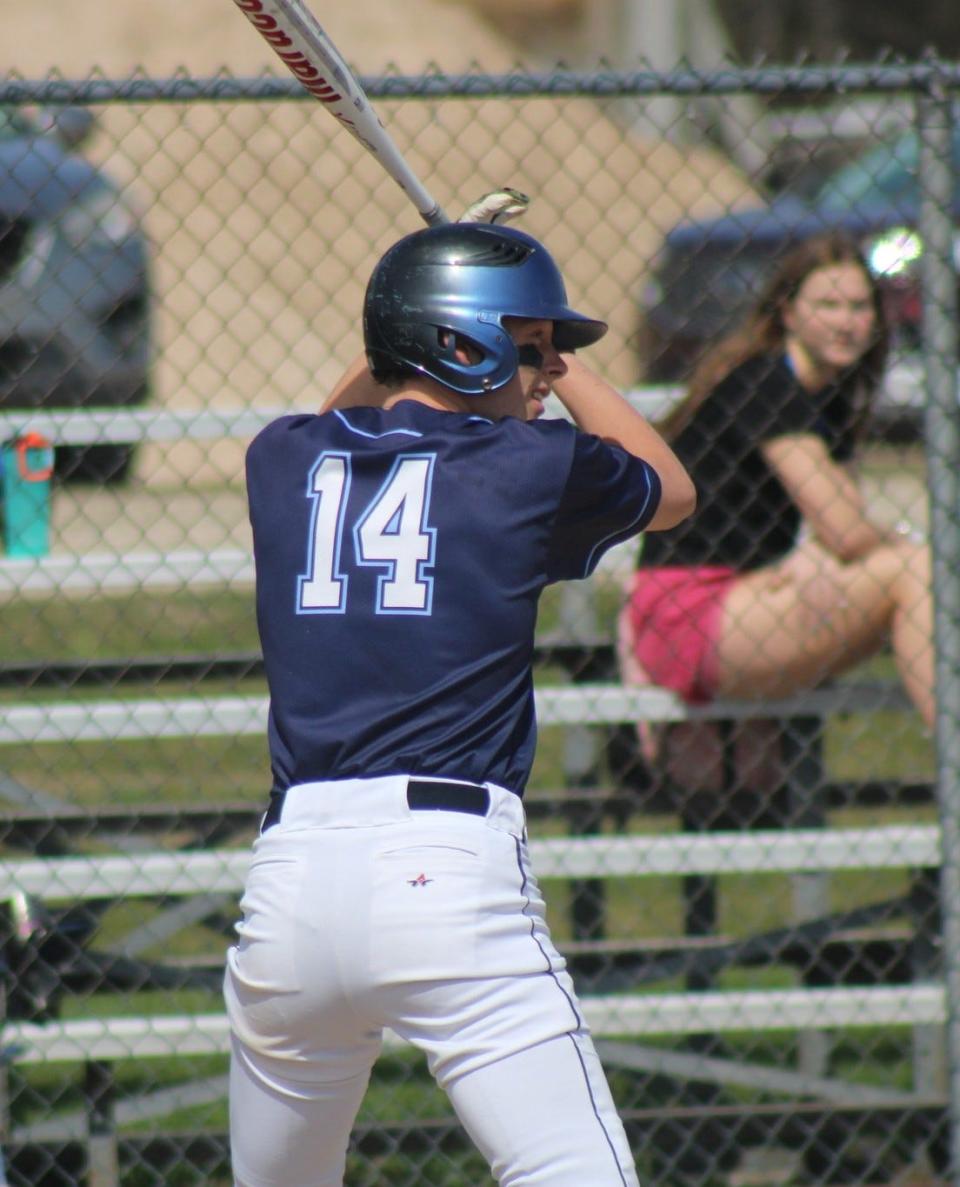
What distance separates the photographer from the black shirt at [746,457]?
4.12 meters

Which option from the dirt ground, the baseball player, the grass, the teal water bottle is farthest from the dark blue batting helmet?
the dirt ground

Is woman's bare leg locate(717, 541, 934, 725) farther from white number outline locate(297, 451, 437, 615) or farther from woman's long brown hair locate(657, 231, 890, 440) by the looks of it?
white number outline locate(297, 451, 437, 615)

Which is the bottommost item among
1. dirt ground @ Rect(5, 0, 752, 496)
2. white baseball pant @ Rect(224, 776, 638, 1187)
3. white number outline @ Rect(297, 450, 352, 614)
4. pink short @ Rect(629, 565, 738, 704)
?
white baseball pant @ Rect(224, 776, 638, 1187)

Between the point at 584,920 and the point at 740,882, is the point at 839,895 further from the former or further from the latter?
the point at 584,920

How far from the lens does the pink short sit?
13.6 feet

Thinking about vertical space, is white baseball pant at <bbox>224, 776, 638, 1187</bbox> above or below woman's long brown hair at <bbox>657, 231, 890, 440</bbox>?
below

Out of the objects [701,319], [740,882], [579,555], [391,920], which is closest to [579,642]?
[740,882]

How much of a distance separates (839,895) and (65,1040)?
2.56 m

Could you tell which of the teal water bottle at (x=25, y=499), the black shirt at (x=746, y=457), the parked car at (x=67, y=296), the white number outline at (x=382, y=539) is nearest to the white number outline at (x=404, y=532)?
the white number outline at (x=382, y=539)

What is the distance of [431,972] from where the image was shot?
232cm


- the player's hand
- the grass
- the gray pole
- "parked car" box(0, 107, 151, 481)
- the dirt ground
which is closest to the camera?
the player's hand

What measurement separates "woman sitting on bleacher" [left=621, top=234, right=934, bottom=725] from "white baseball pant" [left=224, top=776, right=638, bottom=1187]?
1.76 meters

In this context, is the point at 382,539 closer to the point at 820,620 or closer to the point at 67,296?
the point at 820,620

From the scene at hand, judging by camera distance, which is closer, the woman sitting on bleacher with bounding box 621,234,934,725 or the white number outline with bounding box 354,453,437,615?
the white number outline with bounding box 354,453,437,615
